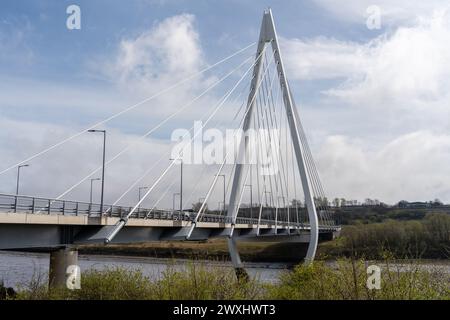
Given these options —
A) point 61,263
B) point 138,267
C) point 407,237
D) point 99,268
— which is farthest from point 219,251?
point 138,267

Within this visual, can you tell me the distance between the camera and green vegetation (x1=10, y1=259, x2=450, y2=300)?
47.5ft

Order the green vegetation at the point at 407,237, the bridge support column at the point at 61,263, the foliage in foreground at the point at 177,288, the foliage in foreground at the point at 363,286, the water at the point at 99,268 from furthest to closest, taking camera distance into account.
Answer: the green vegetation at the point at 407,237 < the bridge support column at the point at 61,263 < the water at the point at 99,268 < the foliage in foreground at the point at 177,288 < the foliage in foreground at the point at 363,286

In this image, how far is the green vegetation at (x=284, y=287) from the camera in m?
14.5

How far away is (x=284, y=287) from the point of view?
1897 cm

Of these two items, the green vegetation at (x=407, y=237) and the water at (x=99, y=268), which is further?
the green vegetation at (x=407, y=237)

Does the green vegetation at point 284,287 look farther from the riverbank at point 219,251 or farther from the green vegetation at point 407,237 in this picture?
the riverbank at point 219,251

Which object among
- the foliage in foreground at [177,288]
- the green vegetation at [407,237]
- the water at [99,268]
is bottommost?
the water at [99,268]

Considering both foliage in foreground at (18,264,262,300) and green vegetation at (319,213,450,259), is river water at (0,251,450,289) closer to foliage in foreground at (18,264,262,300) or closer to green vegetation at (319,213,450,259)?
foliage in foreground at (18,264,262,300)

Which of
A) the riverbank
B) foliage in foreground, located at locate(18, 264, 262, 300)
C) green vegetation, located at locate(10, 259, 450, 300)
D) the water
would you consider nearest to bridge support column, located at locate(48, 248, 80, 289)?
the water

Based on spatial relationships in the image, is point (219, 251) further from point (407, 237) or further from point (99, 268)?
point (407, 237)

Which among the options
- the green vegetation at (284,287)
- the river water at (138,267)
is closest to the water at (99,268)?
the river water at (138,267)
